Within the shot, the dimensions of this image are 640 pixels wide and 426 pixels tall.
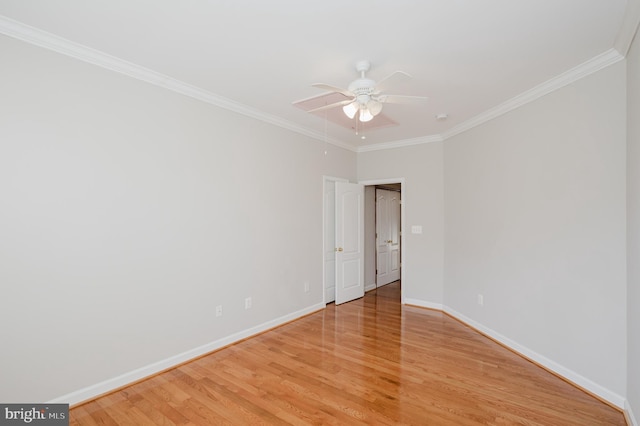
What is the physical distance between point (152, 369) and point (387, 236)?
5.27 meters

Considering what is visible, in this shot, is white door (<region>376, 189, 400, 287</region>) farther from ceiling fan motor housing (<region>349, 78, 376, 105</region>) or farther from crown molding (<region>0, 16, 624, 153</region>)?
ceiling fan motor housing (<region>349, 78, 376, 105</region>)

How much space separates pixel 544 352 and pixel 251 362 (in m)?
2.95

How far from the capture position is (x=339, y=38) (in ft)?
7.59

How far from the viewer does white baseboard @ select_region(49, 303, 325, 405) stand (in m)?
2.45

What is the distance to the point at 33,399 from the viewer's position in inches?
88.1

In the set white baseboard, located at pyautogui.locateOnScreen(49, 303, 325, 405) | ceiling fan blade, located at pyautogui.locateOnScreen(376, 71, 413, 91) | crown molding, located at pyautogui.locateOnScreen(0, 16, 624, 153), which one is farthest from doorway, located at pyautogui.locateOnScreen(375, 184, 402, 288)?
ceiling fan blade, located at pyautogui.locateOnScreen(376, 71, 413, 91)

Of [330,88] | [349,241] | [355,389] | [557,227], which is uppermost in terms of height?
[330,88]

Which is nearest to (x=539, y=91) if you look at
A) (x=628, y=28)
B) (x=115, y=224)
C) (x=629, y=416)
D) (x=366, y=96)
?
(x=628, y=28)

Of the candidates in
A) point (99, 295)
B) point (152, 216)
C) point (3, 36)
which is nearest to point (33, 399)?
point (99, 295)

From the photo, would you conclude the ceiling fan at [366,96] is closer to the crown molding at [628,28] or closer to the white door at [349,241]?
the crown molding at [628,28]

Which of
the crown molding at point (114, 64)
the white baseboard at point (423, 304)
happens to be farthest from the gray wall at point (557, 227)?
the crown molding at point (114, 64)

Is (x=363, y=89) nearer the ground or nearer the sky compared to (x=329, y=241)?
nearer the sky

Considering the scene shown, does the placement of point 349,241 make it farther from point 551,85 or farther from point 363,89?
point 551,85

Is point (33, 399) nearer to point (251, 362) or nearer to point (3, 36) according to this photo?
point (251, 362)
